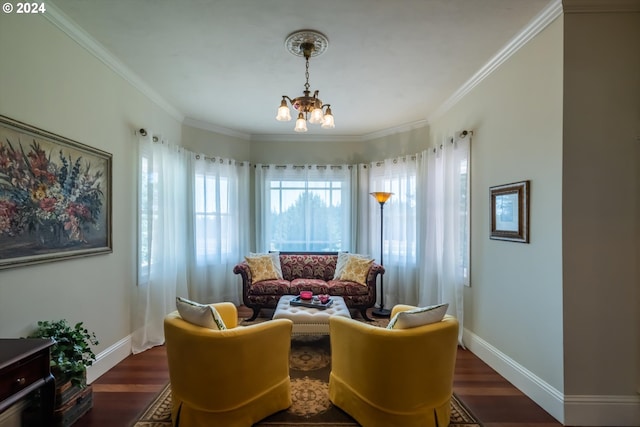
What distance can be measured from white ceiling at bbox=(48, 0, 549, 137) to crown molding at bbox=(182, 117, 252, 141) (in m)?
0.62

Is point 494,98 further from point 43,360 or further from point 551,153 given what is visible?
point 43,360

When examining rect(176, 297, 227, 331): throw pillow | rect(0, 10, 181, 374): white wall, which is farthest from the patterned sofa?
rect(176, 297, 227, 331): throw pillow

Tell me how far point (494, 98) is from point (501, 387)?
2.60m

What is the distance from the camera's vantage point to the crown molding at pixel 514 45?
7.34 ft

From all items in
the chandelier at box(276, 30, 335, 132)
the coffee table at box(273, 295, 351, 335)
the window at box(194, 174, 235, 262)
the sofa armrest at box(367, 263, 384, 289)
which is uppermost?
the chandelier at box(276, 30, 335, 132)

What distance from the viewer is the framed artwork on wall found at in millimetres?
2557

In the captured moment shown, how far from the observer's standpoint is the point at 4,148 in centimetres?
196

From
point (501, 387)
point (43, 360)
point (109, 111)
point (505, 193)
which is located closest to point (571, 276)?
point (505, 193)

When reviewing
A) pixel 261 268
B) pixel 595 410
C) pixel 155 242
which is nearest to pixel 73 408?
pixel 155 242

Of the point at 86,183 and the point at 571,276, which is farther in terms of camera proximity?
the point at 86,183

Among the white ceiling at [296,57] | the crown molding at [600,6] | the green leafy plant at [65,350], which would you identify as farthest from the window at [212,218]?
the crown molding at [600,6]

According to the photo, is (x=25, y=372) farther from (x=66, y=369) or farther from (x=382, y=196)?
(x=382, y=196)

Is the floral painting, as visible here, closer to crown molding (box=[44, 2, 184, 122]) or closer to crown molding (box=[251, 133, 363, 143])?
crown molding (box=[44, 2, 184, 122])

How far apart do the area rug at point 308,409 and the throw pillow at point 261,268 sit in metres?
1.64
